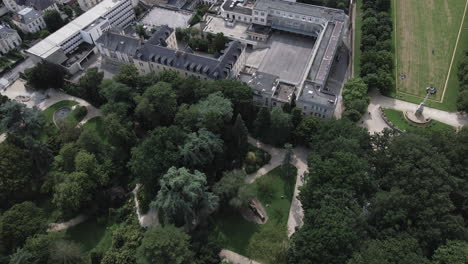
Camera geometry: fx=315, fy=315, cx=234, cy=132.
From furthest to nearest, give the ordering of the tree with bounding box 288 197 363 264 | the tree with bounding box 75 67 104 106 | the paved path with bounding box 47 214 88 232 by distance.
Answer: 1. the tree with bounding box 75 67 104 106
2. the paved path with bounding box 47 214 88 232
3. the tree with bounding box 288 197 363 264

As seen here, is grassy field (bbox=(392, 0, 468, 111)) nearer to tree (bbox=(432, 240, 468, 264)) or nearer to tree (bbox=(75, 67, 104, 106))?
tree (bbox=(432, 240, 468, 264))

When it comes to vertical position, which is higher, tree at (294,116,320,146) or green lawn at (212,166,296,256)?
tree at (294,116,320,146)

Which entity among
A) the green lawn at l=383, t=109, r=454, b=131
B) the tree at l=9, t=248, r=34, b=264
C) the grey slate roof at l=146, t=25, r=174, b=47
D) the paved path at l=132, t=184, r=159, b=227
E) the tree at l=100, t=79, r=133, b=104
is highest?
the grey slate roof at l=146, t=25, r=174, b=47

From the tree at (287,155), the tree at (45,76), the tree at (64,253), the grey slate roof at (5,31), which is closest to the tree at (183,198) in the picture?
the tree at (64,253)

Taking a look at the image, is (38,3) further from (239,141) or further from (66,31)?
(239,141)

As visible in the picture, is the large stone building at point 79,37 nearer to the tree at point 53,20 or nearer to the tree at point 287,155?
the tree at point 53,20

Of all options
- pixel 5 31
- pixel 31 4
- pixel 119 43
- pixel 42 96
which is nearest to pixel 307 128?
pixel 119 43

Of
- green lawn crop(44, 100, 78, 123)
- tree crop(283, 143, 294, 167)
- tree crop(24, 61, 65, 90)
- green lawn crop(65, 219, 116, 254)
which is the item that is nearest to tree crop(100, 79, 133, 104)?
green lawn crop(44, 100, 78, 123)

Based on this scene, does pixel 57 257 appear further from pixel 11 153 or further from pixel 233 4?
pixel 233 4
